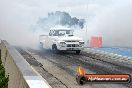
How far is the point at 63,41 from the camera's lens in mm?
25688

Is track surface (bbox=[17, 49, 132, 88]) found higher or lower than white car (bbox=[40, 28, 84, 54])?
lower

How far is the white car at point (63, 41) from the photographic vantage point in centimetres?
2566

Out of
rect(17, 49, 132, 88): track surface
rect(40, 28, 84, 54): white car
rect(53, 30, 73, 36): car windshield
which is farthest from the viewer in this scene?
rect(53, 30, 73, 36): car windshield

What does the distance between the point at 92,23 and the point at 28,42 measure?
878cm

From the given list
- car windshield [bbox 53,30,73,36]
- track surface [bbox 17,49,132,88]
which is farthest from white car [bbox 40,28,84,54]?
track surface [bbox 17,49,132,88]

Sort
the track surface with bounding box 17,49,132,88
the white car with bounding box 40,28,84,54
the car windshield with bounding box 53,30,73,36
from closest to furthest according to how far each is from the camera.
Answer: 1. the track surface with bounding box 17,49,132,88
2. the white car with bounding box 40,28,84,54
3. the car windshield with bounding box 53,30,73,36

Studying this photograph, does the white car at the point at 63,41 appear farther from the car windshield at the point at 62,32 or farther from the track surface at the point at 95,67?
the track surface at the point at 95,67

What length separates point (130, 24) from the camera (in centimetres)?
3762

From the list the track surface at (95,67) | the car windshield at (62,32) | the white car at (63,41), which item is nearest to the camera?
the track surface at (95,67)

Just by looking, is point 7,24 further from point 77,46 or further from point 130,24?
point 77,46

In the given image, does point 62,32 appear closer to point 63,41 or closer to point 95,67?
point 63,41

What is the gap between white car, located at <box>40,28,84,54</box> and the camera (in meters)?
25.7

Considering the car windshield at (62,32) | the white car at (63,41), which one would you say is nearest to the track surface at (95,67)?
the white car at (63,41)

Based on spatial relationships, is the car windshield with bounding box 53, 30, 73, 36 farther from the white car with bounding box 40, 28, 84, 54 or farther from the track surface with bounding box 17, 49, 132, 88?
the track surface with bounding box 17, 49, 132, 88
